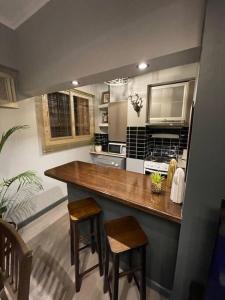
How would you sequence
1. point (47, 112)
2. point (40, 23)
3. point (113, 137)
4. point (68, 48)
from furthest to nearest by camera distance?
point (113, 137)
point (47, 112)
point (40, 23)
point (68, 48)

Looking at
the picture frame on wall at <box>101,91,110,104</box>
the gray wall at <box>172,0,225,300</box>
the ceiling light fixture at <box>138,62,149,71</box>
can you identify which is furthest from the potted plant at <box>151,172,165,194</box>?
the picture frame on wall at <box>101,91,110,104</box>

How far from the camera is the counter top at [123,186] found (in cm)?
105

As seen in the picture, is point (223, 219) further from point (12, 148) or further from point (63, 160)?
point (63, 160)

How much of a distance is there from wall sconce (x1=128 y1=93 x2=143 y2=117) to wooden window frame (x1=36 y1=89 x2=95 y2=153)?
1178 millimetres

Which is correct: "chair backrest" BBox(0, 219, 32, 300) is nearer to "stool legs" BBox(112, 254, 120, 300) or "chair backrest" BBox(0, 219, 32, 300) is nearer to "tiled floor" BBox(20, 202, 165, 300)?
"stool legs" BBox(112, 254, 120, 300)

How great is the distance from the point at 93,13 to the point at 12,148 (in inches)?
76.2

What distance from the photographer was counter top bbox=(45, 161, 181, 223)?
Answer: 41.4 inches

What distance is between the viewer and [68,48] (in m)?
1.32

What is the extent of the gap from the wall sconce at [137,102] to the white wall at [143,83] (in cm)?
6

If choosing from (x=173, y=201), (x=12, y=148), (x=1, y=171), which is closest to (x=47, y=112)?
(x=12, y=148)

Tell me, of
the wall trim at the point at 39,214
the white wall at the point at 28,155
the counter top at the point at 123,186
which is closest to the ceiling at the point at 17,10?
the white wall at the point at 28,155

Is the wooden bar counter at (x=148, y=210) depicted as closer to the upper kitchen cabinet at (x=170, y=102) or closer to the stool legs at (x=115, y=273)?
the stool legs at (x=115, y=273)

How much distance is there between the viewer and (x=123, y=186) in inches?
55.1

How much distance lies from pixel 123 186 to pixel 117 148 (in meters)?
2.02
